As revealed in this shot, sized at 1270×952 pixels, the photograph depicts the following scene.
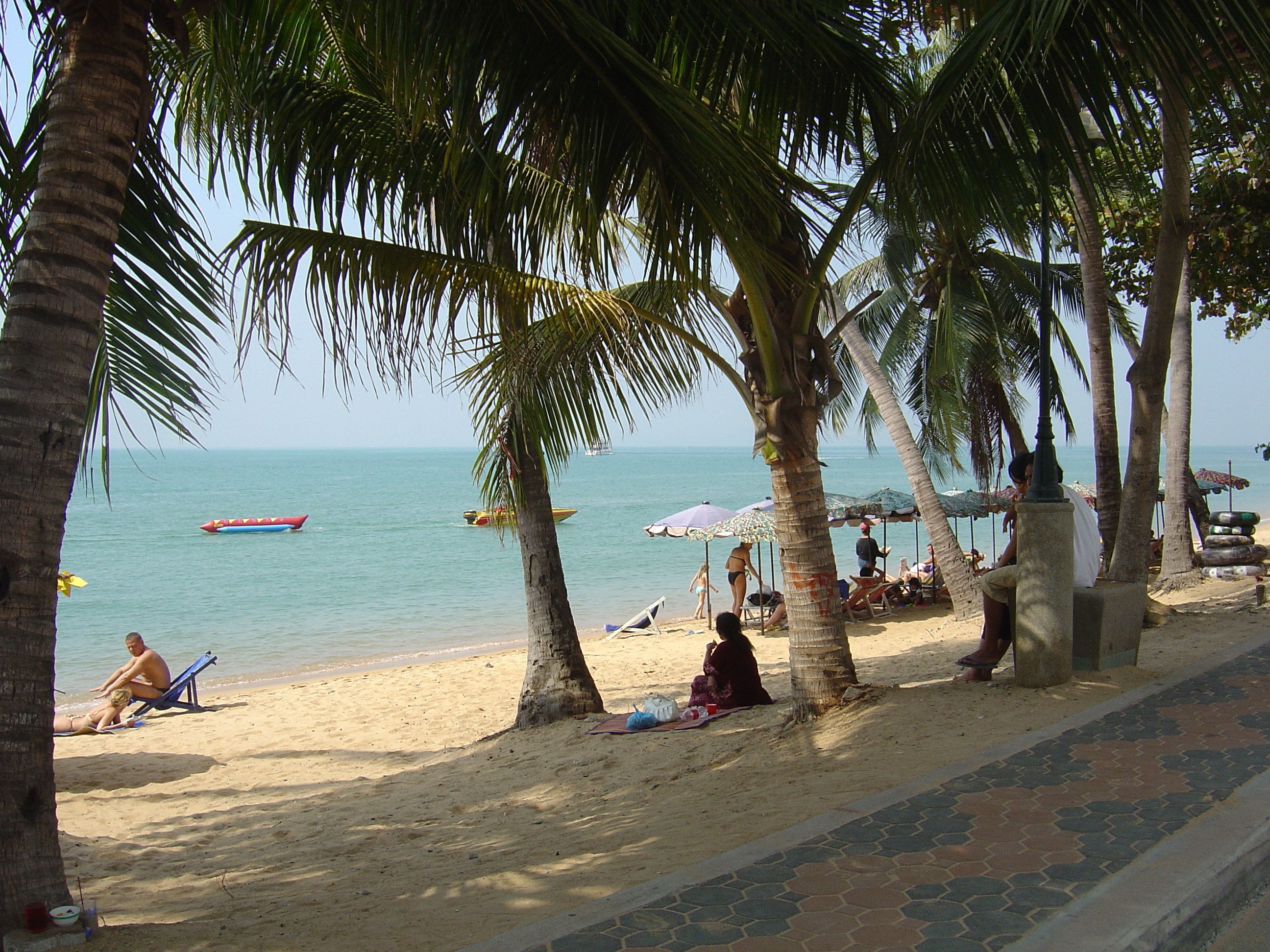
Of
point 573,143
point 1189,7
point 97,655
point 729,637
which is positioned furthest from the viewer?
point 97,655

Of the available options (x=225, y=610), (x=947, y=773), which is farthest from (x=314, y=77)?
(x=225, y=610)

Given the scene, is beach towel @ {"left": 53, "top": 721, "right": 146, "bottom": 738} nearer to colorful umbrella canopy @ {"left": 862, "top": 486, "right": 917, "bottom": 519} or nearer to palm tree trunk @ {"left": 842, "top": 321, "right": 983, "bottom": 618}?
palm tree trunk @ {"left": 842, "top": 321, "right": 983, "bottom": 618}

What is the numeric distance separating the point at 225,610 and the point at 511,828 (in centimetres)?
2127

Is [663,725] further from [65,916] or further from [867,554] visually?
[867,554]

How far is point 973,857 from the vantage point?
3.27 meters

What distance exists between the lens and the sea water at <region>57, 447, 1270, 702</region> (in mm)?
18641

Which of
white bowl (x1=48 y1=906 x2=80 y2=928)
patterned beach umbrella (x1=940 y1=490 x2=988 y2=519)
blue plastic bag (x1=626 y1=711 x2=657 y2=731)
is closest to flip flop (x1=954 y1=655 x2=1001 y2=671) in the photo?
blue plastic bag (x1=626 y1=711 x2=657 y2=731)

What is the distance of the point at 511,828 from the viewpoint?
5.36 metres

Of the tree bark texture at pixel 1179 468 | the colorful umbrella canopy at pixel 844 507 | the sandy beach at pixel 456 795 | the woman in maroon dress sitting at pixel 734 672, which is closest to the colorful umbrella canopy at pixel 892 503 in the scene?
the colorful umbrella canopy at pixel 844 507

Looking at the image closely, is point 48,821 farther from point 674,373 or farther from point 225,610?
point 225,610

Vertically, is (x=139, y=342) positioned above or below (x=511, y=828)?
above

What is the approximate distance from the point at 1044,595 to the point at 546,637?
183 inches

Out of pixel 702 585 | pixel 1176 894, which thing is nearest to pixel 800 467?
pixel 1176 894

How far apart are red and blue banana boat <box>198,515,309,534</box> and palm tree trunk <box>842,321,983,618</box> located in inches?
1534
